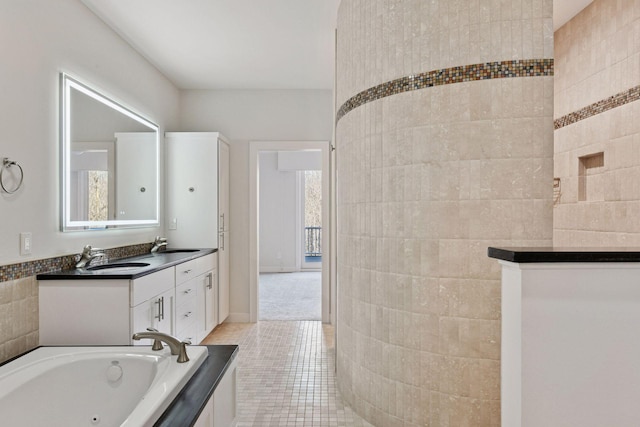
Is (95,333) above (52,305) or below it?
below

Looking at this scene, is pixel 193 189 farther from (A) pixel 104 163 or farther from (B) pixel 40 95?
(B) pixel 40 95

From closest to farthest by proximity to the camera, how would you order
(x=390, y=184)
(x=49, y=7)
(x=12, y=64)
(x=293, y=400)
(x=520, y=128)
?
1. (x=520, y=128)
2. (x=12, y=64)
3. (x=390, y=184)
4. (x=49, y=7)
5. (x=293, y=400)

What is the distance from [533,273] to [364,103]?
1.47 meters

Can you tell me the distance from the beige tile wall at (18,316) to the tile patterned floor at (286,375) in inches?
49.2

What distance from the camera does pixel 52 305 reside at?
2295mm

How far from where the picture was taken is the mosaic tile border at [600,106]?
2.56 metres

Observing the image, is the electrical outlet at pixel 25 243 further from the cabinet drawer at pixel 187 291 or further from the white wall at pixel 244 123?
the white wall at pixel 244 123

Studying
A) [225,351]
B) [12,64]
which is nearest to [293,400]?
[225,351]

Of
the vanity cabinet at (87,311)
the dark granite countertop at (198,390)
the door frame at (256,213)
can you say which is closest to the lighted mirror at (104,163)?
the vanity cabinet at (87,311)

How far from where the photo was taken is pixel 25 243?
2.21m

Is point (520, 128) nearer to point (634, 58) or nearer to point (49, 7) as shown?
point (634, 58)

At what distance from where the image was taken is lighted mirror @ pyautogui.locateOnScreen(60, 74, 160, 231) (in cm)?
264

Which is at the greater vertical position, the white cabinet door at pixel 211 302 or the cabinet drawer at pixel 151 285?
the cabinet drawer at pixel 151 285

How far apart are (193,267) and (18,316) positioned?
59.6 inches
